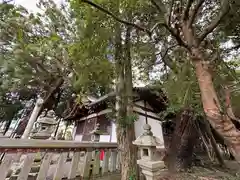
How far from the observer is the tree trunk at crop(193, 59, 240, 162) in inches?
83.6

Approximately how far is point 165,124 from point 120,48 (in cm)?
632

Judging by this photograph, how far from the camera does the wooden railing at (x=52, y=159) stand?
6.22 feet

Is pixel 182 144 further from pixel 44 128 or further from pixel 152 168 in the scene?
pixel 44 128

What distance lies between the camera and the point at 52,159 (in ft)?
9.03

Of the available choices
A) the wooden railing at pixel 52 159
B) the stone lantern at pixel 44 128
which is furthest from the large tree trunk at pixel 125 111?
the stone lantern at pixel 44 128

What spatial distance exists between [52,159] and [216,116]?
3012 millimetres

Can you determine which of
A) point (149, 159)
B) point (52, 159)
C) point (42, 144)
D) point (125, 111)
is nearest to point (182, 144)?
point (149, 159)

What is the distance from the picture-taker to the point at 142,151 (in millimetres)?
2824

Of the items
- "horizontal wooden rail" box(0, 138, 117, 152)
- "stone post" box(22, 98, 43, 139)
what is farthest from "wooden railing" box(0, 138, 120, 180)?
"stone post" box(22, 98, 43, 139)

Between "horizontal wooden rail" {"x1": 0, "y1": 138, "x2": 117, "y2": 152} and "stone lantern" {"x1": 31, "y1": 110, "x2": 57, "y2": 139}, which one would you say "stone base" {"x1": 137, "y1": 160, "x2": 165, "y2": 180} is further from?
"stone lantern" {"x1": 31, "y1": 110, "x2": 57, "y2": 139}

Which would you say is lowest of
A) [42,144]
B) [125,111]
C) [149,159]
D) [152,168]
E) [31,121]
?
[152,168]

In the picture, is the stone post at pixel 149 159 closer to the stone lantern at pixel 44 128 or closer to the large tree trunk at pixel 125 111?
the large tree trunk at pixel 125 111

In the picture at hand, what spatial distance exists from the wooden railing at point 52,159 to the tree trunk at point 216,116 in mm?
2273

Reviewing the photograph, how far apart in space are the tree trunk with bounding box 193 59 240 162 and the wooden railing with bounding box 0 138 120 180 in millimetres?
2273
